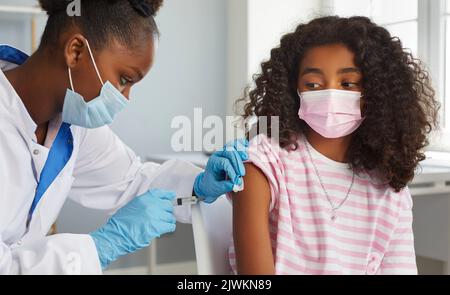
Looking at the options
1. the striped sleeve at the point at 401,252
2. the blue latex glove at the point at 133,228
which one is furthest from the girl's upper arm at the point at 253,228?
the striped sleeve at the point at 401,252

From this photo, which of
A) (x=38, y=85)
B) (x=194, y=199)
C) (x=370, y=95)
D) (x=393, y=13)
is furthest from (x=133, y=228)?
(x=393, y=13)

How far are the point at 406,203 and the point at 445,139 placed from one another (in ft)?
4.50

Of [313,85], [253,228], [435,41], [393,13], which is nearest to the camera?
[253,228]

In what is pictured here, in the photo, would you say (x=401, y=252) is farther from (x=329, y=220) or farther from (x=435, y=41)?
(x=435, y=41)

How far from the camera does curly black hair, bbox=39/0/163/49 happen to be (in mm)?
1104

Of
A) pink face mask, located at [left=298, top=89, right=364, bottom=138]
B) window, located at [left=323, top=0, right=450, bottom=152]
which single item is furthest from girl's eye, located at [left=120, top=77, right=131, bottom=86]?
window, located at [left=323, top=0, right=450, bottom=152]

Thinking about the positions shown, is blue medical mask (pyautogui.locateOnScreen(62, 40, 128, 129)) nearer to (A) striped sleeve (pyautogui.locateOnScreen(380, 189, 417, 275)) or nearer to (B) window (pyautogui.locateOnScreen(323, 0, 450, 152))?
(A) striped sleeve (pyautogui.locateOnScreen(380, 189, 417, 275))

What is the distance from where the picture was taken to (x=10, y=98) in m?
1.17

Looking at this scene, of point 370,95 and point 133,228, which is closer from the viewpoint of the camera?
point 133,228

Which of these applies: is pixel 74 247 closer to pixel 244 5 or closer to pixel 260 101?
pixel 260 101

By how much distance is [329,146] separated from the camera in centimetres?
128

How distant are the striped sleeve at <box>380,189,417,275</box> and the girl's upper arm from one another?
27 cm

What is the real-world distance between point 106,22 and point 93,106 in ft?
0.61

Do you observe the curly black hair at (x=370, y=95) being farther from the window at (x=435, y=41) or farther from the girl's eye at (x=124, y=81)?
the window at (x=435, y=41)
